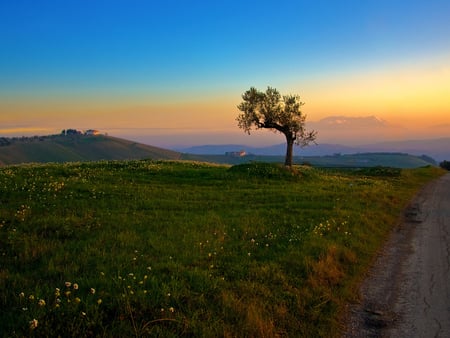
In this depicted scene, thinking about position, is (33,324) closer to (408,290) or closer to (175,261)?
(175,261)

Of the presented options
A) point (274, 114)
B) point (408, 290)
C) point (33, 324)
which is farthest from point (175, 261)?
point (274, 114)

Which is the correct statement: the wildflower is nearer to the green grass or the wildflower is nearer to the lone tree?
the green grass

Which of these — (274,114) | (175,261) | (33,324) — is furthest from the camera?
(274,114)

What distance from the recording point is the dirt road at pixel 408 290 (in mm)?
8133

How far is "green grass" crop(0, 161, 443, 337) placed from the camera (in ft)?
22.9

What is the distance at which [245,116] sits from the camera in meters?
45.9

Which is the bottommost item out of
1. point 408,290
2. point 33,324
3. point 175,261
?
point 408,290

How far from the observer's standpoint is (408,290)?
10141 millimetres

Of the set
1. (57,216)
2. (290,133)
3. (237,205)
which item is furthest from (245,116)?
(57,216)

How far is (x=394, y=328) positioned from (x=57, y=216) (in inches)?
448

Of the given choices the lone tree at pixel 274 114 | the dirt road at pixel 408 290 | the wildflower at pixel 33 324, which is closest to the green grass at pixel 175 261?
the wildflower at pixel 33 324

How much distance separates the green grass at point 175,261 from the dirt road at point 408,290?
1.72 ft

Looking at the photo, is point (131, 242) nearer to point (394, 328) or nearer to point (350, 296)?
point (350, 296)

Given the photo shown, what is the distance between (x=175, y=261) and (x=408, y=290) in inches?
236
